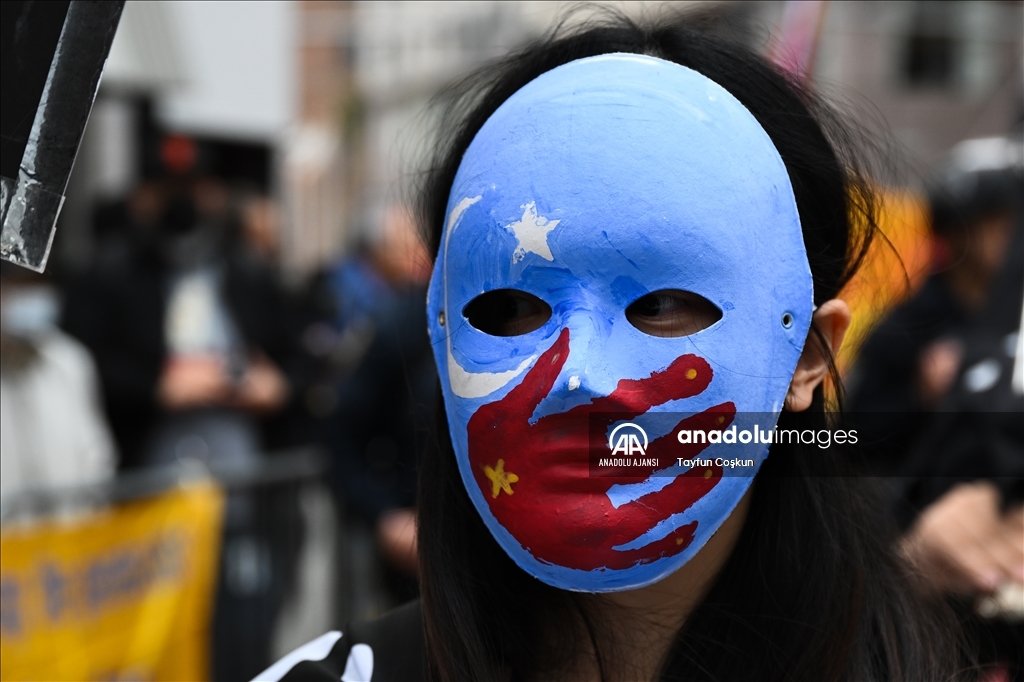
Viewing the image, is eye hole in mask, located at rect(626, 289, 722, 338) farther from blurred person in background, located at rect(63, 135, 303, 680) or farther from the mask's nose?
blurred person in background, located at rect(63, 135, 303, 680)

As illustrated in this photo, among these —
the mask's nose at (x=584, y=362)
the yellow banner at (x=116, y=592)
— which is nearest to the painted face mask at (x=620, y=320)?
the mask's nose at (x=584, y=362)

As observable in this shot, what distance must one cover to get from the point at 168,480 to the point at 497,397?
302cm

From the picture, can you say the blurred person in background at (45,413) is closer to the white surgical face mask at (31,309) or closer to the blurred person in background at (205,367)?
the white surgical face mask at (31,309)

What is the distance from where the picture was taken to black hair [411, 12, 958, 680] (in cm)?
162

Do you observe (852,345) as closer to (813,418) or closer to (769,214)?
(813,418)

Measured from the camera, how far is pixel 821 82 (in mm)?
2438

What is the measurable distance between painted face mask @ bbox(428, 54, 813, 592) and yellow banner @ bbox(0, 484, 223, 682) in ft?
7.86

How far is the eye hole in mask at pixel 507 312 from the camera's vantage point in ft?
5.24

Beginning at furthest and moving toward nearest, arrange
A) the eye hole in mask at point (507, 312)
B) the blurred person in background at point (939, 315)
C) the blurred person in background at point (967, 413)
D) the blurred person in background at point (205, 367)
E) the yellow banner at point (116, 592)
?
the blurred person in background at point (205, 367) < the blurred person in background at point (939, 315) < the yellow banner at point (116, 592) < the blurred person in background at point (967, 413) < the eye hole in mask at point (507, 312)

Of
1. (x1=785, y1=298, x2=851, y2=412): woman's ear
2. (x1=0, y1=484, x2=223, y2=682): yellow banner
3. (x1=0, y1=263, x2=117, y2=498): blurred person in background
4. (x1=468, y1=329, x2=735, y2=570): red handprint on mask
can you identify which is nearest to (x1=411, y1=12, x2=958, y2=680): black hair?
(x1=785, y1=298, x2=851, y2=412): woman's ear

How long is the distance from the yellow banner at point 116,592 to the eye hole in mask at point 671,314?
2.53 meters

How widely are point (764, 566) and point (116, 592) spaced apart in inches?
112

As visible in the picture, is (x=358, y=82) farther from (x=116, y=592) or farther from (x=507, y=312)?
(x=507, y=312)

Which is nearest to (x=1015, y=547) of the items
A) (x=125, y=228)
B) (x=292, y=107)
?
(x=125, y=228)
